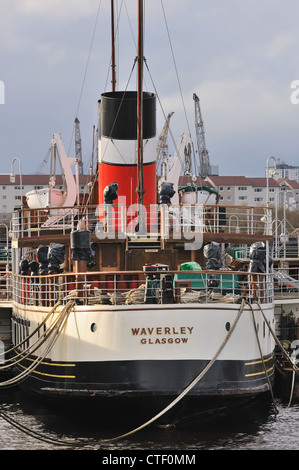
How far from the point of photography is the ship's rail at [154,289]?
23.6 metres

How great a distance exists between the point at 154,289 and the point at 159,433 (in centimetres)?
397

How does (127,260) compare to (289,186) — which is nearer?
(127,260)

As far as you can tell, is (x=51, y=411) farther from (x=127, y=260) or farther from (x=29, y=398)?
(x=127, y=260)

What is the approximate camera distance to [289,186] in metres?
167

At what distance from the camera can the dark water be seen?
21.9m

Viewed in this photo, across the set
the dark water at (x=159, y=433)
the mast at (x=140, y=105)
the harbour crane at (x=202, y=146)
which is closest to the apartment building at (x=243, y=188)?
the harbour crane at (x=202, y=146)

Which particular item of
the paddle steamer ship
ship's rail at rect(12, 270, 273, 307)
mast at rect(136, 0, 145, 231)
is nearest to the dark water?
the paddle steamer ship

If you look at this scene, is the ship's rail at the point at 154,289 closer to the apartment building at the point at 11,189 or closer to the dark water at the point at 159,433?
the dark water at the point at 159,433

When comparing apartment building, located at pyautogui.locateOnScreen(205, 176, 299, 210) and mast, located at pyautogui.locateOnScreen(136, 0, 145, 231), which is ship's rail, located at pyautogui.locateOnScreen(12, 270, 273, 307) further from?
apartment building, located at pyautogui.locateOnScreen(205, 176, 299, 210)

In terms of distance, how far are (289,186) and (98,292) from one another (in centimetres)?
14575

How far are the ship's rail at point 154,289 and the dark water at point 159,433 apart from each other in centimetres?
343

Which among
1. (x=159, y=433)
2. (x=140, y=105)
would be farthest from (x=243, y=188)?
(x=159, y=433)
